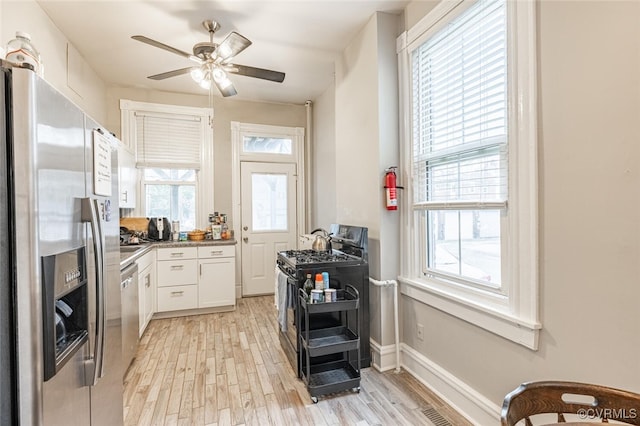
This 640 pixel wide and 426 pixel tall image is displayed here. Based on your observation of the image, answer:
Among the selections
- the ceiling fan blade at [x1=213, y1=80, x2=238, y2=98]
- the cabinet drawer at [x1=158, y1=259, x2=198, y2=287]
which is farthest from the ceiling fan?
the cabinet drawer at [x1=158, y1=259, x2=198, y2=287]

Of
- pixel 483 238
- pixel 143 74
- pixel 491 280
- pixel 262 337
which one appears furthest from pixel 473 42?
pixel 143 74

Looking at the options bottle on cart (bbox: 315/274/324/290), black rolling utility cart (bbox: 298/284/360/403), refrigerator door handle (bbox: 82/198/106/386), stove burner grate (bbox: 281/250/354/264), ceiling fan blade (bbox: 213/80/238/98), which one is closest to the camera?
refrigerator door handle (bbox: 82/198/106/386)

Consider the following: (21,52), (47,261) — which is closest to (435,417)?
(47,261)

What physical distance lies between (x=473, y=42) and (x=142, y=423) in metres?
3.16

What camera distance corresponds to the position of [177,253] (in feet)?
12.6

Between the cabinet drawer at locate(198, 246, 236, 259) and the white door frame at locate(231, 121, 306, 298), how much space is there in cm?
62

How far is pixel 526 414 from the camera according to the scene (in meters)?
0.96

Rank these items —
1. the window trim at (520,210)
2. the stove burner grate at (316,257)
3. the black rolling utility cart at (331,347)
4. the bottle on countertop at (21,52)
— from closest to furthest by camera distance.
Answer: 1. the bottle on countertop at (21,52)
2. the window trim at (520,210)
3. the black rolling utility cart at (331,347)
4. the stove burner grate at (316,257)

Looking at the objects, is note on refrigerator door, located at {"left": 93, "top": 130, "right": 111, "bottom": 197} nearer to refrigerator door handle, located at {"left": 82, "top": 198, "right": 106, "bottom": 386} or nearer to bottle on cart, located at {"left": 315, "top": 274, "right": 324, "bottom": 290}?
refrigerator door handle, located at {"left": 82, "top": 198, "right": 106, "bottom": 386}

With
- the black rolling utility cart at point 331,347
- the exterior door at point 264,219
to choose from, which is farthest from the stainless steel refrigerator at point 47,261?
the exterior door at point 264,219

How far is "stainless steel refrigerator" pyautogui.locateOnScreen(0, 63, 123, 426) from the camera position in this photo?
2.96 feet

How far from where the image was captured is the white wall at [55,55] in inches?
88.0

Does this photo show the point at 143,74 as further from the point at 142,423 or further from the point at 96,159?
the point at 142,423

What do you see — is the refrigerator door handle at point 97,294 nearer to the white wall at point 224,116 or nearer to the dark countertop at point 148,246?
the dark countertop at point 148,246
